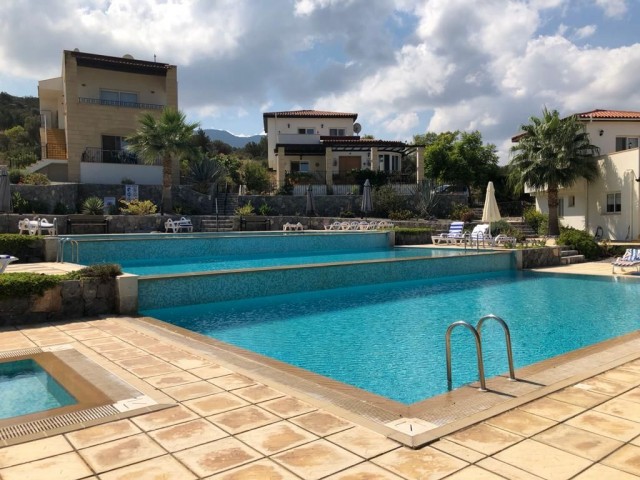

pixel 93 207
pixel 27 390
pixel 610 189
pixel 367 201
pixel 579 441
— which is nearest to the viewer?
pixel 579 441

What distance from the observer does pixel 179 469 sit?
334 centimetres

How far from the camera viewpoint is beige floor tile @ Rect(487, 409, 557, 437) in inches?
156

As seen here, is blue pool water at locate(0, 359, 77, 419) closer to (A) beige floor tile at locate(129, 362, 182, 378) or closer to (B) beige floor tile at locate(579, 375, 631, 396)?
(A) beige floor tile at locate(129, 362, 182, 378)

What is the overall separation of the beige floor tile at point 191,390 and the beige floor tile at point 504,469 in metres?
2.52

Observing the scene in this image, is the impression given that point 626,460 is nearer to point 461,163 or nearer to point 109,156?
point 109,156

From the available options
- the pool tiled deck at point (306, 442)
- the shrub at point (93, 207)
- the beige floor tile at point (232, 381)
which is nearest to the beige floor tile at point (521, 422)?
the pool tiled deck at point (306, 442)

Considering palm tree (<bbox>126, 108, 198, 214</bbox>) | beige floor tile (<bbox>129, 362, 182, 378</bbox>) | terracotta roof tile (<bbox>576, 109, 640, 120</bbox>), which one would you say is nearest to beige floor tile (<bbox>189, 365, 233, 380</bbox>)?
beige floor tile (<bbox>129, 362, 182, 378</bbox>)

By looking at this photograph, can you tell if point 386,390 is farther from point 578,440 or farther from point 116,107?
point 116,107

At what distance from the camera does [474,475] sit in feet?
10.7

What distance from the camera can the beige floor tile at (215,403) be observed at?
14.5 ft

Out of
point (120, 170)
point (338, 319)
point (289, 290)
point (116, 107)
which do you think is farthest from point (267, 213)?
point (338, 319)

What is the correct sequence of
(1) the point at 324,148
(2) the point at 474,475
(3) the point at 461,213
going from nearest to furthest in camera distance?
(2) the point at 474,475 → (3) the point at 461,213 → (1) the point at 324,148

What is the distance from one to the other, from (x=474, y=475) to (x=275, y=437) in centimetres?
141

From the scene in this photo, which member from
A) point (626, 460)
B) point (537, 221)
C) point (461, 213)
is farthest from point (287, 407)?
point (461, 213)
